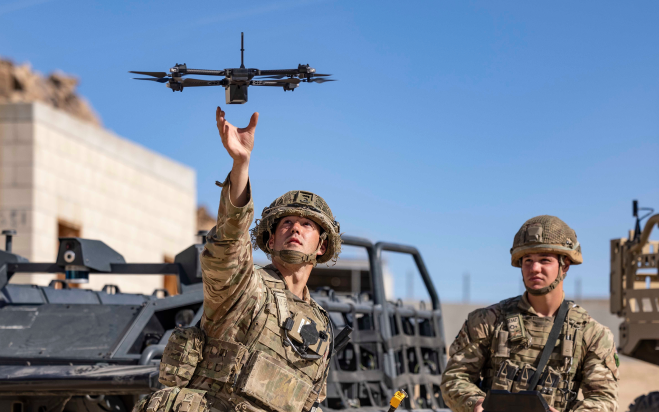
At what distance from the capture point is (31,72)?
40500 millimetres

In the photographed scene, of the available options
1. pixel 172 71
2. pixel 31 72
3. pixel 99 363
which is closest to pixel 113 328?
pixel 99 363

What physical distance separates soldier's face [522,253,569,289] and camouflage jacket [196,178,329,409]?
3.93ft

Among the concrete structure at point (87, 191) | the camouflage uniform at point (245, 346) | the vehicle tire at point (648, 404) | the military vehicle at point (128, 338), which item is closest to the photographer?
the camouflage uniform at point (245, 346)

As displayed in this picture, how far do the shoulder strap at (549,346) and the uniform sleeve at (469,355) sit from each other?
10.9 inches

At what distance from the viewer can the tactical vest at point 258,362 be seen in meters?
3.63

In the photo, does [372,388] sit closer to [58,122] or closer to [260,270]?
[260,270]

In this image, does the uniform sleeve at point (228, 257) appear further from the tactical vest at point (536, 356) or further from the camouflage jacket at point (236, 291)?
the tactical vest at point (536, 356)

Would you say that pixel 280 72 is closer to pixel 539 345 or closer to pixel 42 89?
pixel 539 345

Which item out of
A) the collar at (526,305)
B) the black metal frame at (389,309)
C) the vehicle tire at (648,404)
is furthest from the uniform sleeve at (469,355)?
the vehicle tire at (648,404)

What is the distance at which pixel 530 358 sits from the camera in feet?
14.8

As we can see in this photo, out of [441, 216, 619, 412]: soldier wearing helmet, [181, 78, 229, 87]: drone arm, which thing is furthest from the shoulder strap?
[181, 78, 229, 87]: drone arm

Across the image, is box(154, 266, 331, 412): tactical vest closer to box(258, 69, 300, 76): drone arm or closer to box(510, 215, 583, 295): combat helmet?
box(258, 69, 300, 76): drone arm

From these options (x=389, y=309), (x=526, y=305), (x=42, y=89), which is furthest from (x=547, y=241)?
(x=42, y=89)

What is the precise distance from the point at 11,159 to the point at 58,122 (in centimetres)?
145
